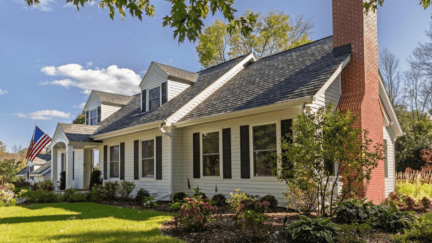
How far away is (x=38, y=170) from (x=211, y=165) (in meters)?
27.0

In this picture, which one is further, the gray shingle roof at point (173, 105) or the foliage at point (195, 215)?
the gray shingle roof at point (173, 105)

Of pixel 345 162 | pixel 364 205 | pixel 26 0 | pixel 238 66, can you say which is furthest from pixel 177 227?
pixel 238 66

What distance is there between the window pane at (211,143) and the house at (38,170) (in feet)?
77.3

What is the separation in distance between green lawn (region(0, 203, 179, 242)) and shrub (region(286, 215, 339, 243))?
7.07 ft

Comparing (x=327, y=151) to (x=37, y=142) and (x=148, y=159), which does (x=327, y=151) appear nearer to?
(x=148, y=159)

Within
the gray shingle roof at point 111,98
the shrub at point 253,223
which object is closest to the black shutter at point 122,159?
the gray shingle roof at point 111,98

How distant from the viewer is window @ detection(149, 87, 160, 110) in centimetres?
1511

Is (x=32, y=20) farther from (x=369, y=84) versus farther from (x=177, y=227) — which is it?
(x=369, y=84)

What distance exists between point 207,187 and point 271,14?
1925 centimetres

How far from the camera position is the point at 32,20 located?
9297mm

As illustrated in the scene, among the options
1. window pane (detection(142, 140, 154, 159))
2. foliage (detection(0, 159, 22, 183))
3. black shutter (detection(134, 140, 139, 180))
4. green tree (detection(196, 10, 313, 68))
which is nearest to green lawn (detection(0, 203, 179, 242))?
window pane (detection(142, 140, 154, 159))

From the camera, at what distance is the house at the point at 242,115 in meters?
9.81

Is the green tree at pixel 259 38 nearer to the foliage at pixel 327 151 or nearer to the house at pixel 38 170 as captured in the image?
the house at pixel 38 170

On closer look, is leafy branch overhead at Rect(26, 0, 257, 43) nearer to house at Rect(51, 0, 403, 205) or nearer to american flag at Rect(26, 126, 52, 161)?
house at Rect(51, 0, 403, 205)
